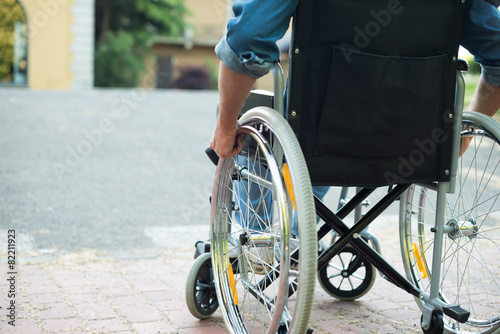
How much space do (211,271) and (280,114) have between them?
0.94 m

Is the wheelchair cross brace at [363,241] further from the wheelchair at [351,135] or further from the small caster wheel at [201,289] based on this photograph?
the small caster wheel at [201,289]

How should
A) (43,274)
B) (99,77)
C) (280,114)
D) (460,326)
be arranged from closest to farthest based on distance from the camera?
(280,114)
(460,326)
(43,274)
(99,77)

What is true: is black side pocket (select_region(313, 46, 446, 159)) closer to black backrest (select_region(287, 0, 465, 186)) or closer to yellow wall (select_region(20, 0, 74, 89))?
black backrest (select_region(287, 0, 465, 186))

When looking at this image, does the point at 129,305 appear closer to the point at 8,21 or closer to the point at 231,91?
the point at 231,91

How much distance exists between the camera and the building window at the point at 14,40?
765 inches

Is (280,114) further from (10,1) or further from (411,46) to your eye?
(10,1)

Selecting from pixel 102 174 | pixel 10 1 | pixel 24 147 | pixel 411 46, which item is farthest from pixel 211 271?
pixel 10 1

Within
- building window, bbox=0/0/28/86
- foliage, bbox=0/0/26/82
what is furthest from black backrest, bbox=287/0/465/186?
foliage, bbox=0/0/26/82

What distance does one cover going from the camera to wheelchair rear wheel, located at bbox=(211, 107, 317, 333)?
167cm

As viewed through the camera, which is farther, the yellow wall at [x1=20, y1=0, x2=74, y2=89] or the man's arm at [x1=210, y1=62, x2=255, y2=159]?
the yellow wall at [x1=20, y1=0, x2=74, y2=89]

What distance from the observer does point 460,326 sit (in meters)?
2.41

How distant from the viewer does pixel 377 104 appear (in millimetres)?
1901

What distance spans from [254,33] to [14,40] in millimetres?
20368

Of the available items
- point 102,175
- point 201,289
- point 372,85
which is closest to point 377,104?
point 372,85
